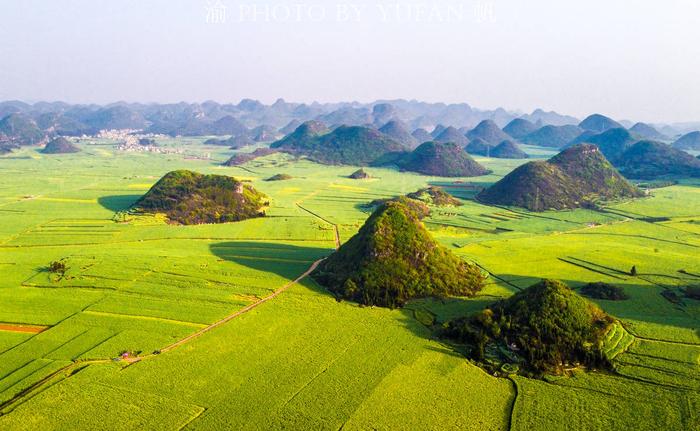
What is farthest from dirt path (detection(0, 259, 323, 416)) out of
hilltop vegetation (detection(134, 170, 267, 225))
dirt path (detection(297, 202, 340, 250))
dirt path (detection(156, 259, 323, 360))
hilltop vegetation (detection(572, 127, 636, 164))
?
hilltop vegetation (detection(572, 127, 636, 164))

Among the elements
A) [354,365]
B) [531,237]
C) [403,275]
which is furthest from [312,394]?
[531,237]

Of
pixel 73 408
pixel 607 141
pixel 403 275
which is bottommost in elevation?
pixel 73 408

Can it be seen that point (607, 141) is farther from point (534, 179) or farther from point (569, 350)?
point (569, 350)

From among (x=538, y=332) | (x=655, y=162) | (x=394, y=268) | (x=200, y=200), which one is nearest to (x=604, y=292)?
(x=538, y=332)

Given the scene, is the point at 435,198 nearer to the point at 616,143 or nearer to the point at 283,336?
the point at 283,336

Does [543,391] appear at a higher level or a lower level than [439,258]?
lower
